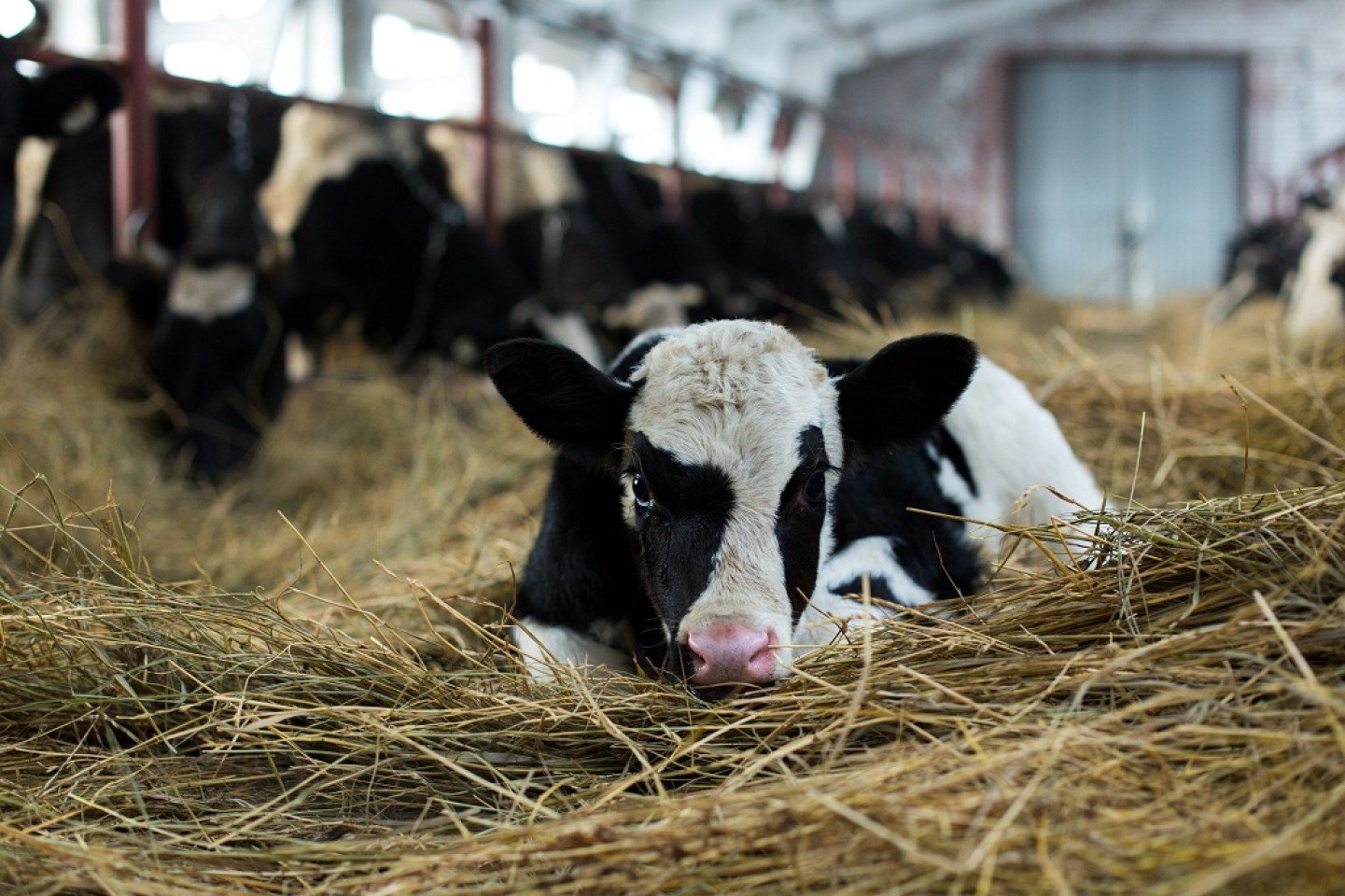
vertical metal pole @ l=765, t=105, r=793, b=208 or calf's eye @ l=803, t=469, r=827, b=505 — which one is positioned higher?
vertical metal pole @ l=765, t=105, r=793, b=208

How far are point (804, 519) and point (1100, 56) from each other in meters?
26.2

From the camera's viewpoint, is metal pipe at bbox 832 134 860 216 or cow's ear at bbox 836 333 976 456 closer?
cow's ear at bbox 836 333 976 456

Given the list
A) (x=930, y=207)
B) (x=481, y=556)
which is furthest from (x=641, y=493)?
(x=930, y=207)

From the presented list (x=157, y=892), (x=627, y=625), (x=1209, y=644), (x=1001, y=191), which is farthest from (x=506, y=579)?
(x=1001, y=191)

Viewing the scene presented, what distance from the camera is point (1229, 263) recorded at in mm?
18188

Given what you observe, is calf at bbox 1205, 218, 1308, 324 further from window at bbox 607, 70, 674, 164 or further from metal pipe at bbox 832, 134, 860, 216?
window at bbox 607, 70, 674, 164

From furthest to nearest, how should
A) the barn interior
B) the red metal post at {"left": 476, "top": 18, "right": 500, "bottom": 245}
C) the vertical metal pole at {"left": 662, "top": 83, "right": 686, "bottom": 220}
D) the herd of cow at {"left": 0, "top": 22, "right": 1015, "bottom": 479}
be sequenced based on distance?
1. the vertical metal pole at {"left": 662, "top": 83, "right": 686, "bottom": 220}
2. the red metal post at {"left": 476, "top": 18, "right": 500, "bottom": 245}
3. the herd of cow at {"left": 0, "top": 22, "right": 1015, "bottom": 479}
4. the barn interior

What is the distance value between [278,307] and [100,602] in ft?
13.1

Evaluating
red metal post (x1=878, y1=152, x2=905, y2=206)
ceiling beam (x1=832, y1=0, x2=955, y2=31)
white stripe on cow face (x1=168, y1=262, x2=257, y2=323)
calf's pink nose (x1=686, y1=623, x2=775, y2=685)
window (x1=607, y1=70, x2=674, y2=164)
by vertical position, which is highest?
ceiling beam (x1=832, y1=0, x2=955, y2=31)

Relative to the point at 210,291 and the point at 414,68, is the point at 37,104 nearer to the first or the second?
the point at 210,291

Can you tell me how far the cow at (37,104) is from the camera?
4.58 m

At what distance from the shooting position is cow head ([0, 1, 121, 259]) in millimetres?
4574

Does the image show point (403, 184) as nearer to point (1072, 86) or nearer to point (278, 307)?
point (278, 307)

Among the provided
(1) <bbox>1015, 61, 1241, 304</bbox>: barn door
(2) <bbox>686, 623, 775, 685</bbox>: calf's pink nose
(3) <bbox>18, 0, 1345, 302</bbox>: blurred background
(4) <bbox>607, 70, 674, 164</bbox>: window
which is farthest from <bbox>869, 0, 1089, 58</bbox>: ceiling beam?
(2) <bbox>686, 623, 775, 685</bbox>: calf's pink nose
